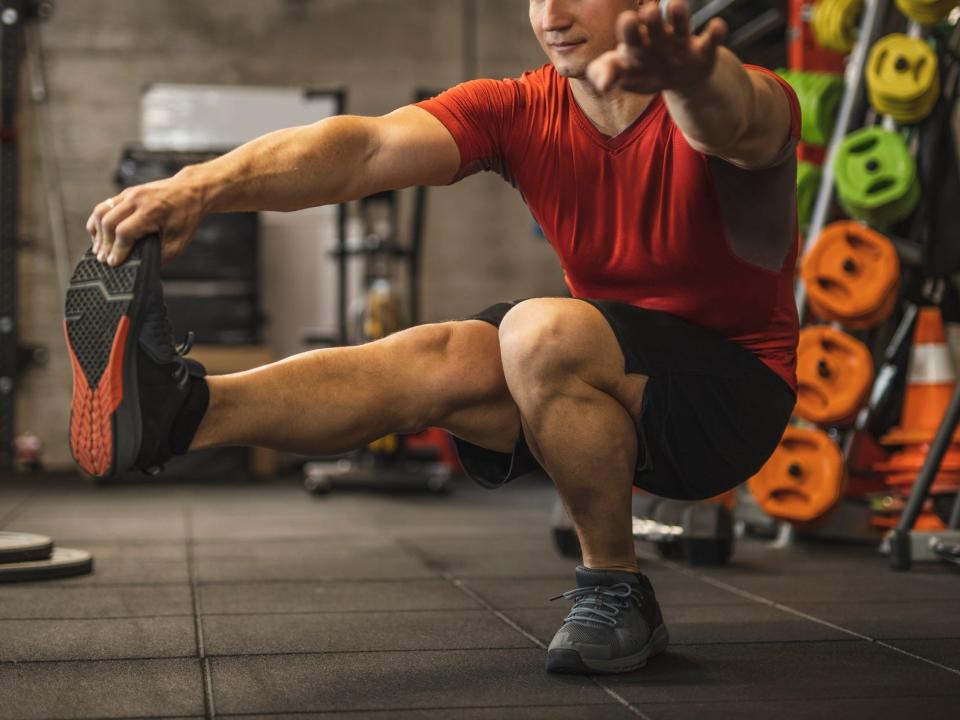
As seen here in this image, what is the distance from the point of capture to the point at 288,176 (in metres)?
1.43

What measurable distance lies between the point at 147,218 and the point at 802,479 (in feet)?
6.41

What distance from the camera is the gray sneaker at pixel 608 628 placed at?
152 cm

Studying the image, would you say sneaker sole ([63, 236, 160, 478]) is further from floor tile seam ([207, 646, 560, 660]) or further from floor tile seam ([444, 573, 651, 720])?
floor tile seam ([444, 573, 651, 720])

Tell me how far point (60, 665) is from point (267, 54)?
532cm

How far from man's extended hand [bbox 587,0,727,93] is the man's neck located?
1.35ft

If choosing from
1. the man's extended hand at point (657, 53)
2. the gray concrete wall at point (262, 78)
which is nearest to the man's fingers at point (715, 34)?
the man's extended hand at point (657, 53)

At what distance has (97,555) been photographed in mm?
2852

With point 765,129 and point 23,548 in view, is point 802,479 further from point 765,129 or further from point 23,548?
point 23,548

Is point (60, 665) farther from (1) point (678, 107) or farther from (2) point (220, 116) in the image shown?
(2) point (220, 116)

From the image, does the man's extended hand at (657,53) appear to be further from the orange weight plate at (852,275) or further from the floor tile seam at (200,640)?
the orange weight plate at (852,275)

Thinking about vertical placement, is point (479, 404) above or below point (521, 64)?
below

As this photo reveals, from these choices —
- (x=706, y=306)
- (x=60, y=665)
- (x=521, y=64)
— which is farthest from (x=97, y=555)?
(x=521, y=64)

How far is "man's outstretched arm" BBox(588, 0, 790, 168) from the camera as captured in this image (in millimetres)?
1148

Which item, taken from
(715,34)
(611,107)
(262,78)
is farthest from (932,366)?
(262,78)
